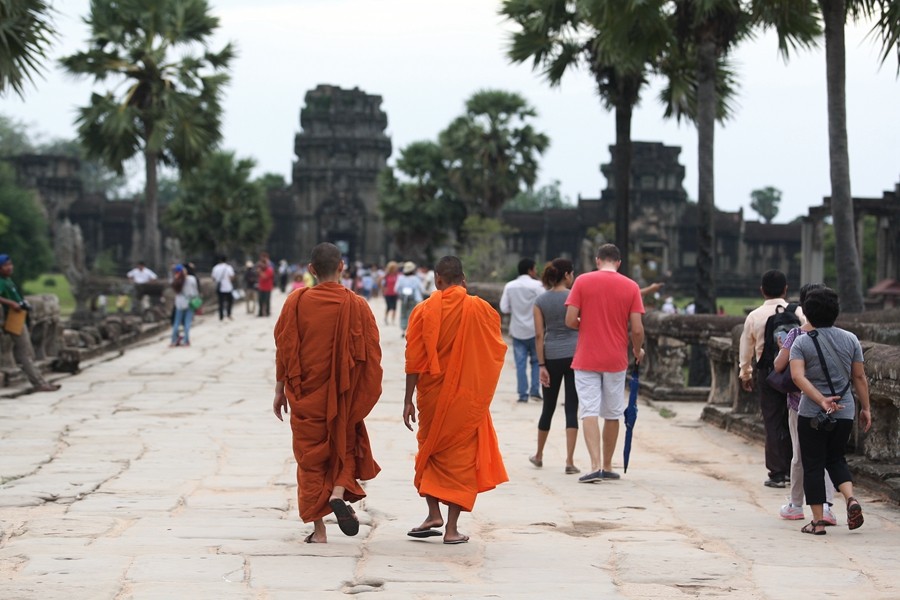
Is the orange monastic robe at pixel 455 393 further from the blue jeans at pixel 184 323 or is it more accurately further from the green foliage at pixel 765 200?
the green foliage at pixel 765 200

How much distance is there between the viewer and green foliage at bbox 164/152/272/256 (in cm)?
5475

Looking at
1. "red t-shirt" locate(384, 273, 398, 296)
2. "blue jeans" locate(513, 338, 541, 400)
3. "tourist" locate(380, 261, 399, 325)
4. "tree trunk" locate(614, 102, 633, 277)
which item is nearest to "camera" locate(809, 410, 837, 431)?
"blue jeans" locate(513, 338, 541, 400)

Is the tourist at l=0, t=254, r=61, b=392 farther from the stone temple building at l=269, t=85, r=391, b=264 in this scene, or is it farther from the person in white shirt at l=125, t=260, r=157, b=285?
the stone temple building at l=269, t=85, r=391, b=264

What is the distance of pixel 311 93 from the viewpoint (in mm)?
78000

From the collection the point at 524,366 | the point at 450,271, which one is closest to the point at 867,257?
the point at 524,366

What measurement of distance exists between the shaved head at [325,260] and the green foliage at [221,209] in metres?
47.8

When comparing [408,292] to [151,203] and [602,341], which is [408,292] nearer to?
[151,203]

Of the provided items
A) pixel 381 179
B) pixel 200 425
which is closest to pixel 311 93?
pixel 381 179

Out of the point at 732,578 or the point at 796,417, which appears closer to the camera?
the point at 732,578

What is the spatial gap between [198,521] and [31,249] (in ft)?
201

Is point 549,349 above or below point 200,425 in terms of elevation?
above

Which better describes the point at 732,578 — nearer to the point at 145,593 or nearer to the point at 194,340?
the point at 145,593

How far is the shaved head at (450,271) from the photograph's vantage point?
7.34 m

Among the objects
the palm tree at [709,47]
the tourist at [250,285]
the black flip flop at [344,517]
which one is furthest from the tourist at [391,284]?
the black flip flop at [344,517]
